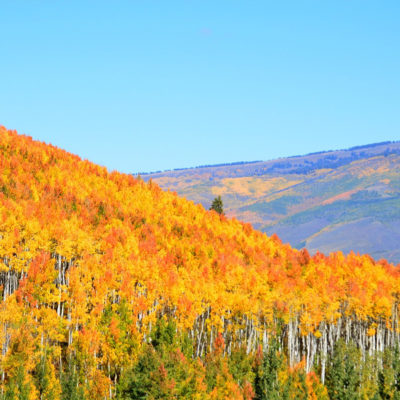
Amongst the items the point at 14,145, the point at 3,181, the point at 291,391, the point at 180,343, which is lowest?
the point at 291,391

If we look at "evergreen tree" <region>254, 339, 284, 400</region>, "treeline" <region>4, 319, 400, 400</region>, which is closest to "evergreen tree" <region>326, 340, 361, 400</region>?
"treeline" <region>4, 319, 400, 400</region>

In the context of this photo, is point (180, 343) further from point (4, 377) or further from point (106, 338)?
point (4, 377)

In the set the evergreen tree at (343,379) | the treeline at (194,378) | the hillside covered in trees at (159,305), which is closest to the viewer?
the treeline at (194,378)

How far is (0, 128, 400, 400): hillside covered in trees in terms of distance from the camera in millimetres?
76500

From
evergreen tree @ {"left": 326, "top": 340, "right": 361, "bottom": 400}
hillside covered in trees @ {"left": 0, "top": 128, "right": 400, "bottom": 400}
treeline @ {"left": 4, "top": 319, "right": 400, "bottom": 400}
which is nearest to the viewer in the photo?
treeline @ {"left": 4, "top": 319, "right": 400, "bottom": 400}

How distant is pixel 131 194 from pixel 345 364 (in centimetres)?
7450

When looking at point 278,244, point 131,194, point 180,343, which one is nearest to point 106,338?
point 180,343

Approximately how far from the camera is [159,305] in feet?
313

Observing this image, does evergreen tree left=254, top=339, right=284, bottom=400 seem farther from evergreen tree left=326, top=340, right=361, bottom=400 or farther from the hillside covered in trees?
evergreen tree left=326, top=340, right=361, bottom=400

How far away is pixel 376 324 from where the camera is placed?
11062 cm

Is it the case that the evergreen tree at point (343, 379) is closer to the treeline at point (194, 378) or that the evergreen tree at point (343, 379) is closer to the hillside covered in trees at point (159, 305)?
the treeline at point (194, 378)

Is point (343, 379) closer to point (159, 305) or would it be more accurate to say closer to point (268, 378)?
point (268, 378)

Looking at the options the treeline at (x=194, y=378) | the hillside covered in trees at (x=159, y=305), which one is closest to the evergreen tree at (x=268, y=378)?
the treeline at (x=194, y=378)

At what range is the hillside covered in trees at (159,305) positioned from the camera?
251 ft
